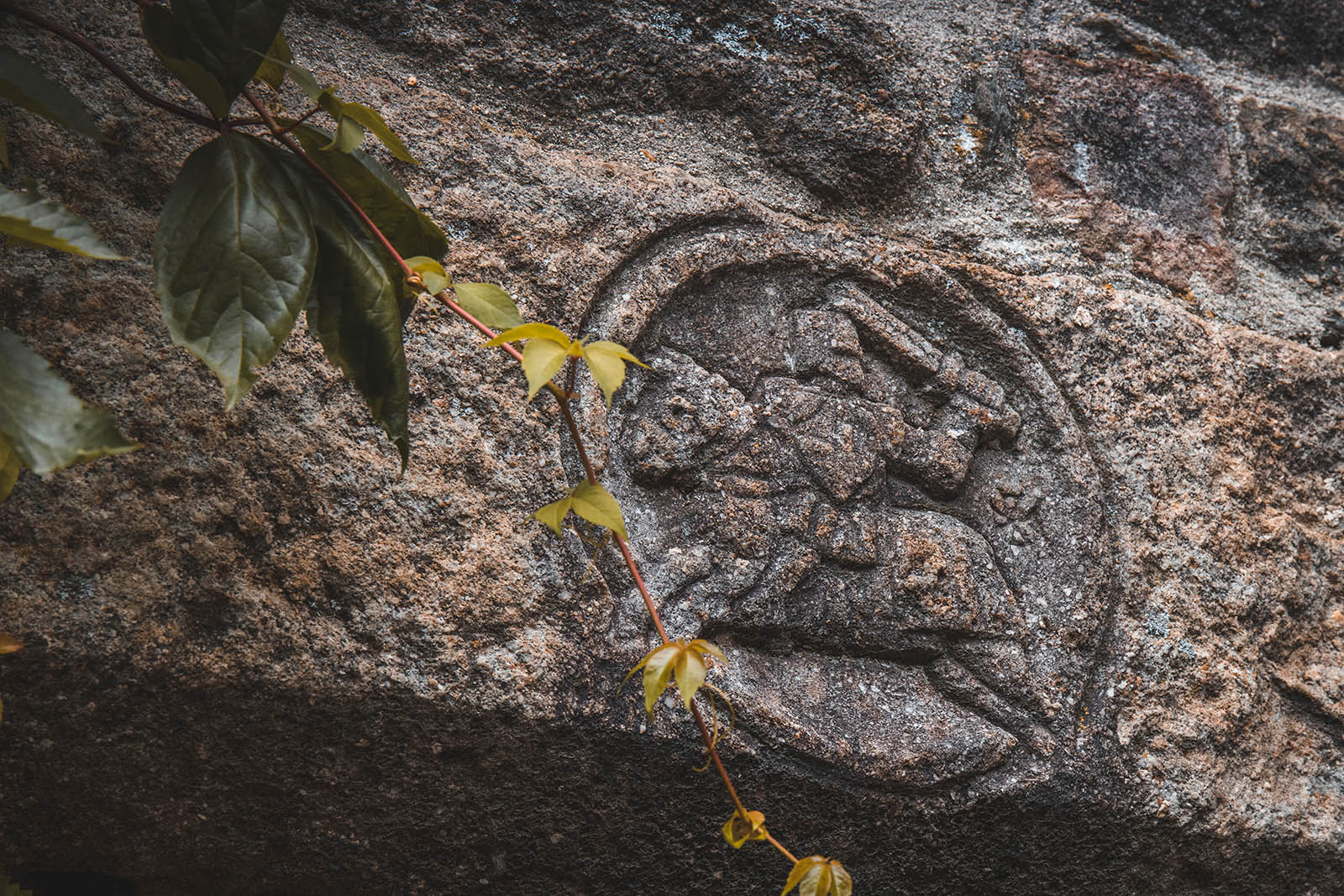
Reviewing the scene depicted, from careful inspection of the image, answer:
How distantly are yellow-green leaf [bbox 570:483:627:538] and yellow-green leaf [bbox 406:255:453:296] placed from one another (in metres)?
0.16

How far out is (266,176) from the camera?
642 mm

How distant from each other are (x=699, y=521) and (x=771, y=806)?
0.86 feet

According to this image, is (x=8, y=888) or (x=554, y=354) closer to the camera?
(x=554, y=354)

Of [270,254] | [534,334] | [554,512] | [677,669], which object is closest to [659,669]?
[677,669]

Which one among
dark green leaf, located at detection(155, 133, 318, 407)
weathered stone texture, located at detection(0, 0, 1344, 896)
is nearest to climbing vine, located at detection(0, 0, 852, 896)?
dark green leaf, located at detection(155, 133, 318, 407)

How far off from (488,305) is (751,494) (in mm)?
361

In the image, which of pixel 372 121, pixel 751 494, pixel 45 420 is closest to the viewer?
pixel 45 420

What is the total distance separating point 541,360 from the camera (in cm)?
58

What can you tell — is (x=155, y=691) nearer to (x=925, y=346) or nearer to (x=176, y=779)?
(x=176, y=779)

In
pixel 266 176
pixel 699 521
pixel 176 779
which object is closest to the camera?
pixel 266 176

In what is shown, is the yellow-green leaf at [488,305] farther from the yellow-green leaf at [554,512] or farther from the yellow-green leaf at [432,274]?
the yellow-green leaf at [554,512]

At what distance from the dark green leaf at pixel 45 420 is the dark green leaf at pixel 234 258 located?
0.09m

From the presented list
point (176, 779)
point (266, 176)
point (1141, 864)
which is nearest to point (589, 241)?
point (266, 176)

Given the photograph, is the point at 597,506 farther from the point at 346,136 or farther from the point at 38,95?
the point at 38,95
